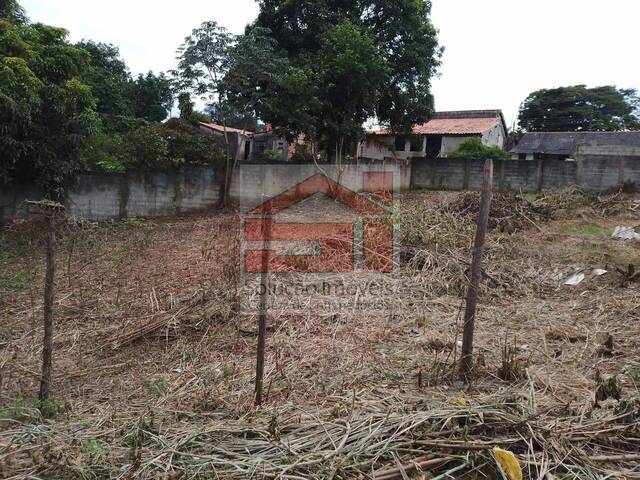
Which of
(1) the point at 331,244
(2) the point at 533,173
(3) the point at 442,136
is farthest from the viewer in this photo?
(3) the point at 442,136

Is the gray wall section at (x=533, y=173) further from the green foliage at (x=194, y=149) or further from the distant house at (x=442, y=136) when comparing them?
the green foliage at (x=194, y=149)

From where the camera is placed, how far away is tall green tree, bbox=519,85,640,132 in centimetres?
2945

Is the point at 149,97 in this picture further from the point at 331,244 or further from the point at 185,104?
the point at 331,244

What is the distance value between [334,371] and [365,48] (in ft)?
31.1

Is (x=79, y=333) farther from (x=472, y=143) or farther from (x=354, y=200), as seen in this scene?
(x=472, y=143)

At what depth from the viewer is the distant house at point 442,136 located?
1988cm

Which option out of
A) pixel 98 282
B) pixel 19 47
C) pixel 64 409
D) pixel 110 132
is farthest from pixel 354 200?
pixel 110 132

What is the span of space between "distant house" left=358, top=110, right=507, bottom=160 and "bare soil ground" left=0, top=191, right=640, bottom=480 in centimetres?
1335

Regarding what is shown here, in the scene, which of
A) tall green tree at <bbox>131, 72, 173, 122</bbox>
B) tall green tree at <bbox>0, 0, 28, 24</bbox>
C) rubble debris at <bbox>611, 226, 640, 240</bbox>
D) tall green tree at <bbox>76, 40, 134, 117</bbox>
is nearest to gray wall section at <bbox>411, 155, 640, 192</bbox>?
rubble debris at <bbox>611, 226, 640, 240</bbox>

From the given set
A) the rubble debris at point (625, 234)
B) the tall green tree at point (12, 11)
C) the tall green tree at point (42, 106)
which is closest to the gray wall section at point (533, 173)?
the rubble debris at point (625, 234)

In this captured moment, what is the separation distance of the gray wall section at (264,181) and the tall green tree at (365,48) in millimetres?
1376

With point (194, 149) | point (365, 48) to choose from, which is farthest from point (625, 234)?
point (194, 149)

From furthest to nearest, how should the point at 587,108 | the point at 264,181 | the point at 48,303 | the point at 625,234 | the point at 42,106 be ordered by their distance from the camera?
1. the point at 587,108
2. the point at 264,181
3. the point at 42,106
4. the point at 625,234
5. the point at 48,303

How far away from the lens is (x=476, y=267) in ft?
9.87
